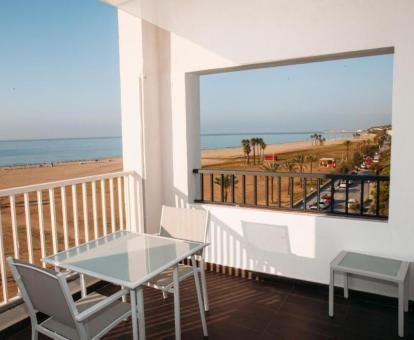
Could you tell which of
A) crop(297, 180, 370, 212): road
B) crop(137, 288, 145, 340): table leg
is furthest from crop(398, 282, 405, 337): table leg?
crop(137, 288, 145, 340): table leg

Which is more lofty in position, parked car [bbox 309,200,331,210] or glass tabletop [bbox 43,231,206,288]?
parked car [bbox 309,200,331,210]

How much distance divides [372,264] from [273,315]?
912mm

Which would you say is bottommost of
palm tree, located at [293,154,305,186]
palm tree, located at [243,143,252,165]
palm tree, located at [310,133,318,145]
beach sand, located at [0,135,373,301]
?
beach sand, located at [0,135,373,301]

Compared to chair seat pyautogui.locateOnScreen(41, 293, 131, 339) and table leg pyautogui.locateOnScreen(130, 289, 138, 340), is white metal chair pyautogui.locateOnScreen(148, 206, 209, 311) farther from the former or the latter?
table leg pyautogui.locateOnScreen(130, 289, 138, 340)

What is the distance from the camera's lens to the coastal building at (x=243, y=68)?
254 centimetres

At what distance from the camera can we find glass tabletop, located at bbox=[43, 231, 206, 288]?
1.59 metres

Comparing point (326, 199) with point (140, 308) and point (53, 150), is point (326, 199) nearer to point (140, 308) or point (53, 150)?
point (140, 308)

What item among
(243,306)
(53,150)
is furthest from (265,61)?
(53,150)

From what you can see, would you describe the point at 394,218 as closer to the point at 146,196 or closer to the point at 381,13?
the point at 381,13

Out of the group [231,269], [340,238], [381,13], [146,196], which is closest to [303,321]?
[340,238]

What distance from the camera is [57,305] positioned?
A: 135cm

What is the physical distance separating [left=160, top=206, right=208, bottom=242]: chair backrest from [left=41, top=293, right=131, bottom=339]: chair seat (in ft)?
2.78

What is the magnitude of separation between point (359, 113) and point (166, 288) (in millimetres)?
2847

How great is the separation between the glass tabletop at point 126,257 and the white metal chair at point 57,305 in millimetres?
124
